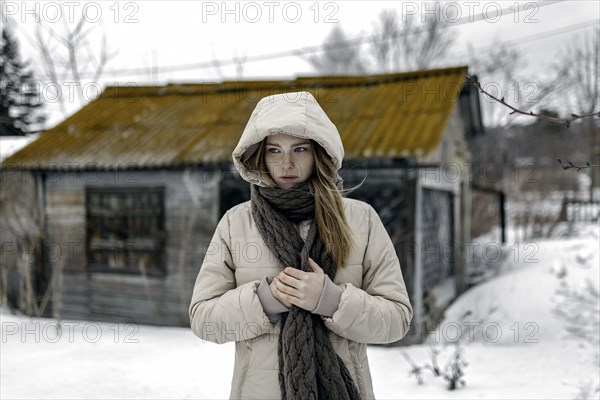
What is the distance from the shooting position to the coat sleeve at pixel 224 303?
160 cm

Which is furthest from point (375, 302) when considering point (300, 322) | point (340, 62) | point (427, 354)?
point (340, 62)

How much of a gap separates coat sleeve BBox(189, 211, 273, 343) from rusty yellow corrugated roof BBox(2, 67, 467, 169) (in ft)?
14.2

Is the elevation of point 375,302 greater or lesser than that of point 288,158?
lesser

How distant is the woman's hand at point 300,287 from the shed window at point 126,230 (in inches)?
249

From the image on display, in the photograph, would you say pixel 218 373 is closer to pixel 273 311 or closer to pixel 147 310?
pixel 273 311

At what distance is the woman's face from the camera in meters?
1.76

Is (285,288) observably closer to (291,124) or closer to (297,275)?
(297,275)

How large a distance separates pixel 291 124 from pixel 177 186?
6080 mm

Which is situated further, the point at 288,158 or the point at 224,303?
the point at 288,158

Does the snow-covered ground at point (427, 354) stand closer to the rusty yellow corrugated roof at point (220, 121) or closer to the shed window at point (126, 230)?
the shed window at point (126, 230)

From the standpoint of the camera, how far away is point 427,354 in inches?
226

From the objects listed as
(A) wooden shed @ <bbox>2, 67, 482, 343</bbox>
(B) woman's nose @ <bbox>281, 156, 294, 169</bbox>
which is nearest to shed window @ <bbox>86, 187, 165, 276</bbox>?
(A) wooden shed @ <bbox>2, 67, 482, 343</bbox>

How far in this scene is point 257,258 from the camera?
1.74m

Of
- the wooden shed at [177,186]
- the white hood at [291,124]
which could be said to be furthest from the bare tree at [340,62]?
the white hood at [291,124]
